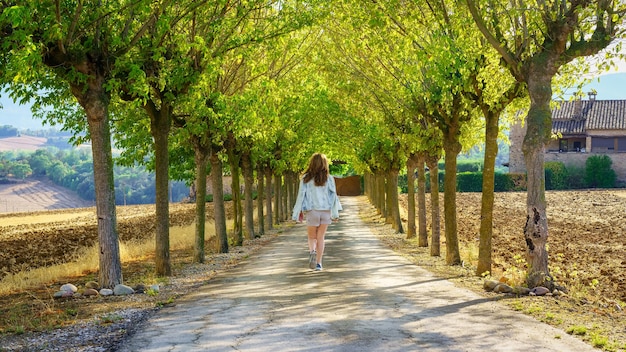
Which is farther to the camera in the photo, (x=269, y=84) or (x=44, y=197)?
(x=44, y=197)

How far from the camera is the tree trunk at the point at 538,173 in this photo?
12477 millimetres

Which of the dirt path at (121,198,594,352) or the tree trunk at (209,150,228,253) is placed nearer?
the dirt path at (121,198,594,352)

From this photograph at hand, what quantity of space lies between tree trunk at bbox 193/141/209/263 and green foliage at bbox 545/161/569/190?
63096mm

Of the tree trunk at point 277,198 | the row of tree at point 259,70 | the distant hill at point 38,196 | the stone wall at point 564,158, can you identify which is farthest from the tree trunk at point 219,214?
the distant hill at point 38,196

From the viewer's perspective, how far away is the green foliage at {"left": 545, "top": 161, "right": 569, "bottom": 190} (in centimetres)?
7825

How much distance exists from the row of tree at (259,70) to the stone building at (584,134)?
201ft

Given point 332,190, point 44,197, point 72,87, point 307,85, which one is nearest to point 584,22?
point 332,190

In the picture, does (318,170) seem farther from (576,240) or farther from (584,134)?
(584,134)

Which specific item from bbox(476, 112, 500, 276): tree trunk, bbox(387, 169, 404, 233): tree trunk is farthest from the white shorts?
bbox(387, 169, 404, 233): tree trunk

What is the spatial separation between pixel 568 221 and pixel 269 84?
81.9 ft

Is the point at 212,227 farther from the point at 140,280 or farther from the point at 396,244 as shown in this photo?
the point at 140,280

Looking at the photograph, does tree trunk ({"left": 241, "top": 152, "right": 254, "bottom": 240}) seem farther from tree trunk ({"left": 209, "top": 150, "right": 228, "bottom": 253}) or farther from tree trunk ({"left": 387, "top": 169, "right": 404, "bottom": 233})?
tree trunk ({"left": 387, "top": 169, "right": 404, "bottom": 233})

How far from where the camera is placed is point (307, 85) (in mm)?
28203

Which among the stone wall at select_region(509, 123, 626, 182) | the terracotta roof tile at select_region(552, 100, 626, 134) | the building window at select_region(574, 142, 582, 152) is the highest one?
the terracotta roof tile at select_region(552, 100, 626, 134)
